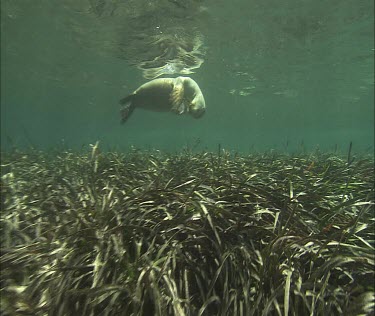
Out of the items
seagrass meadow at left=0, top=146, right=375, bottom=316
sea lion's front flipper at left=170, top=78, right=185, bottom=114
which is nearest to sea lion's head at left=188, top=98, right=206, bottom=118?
sea lion's front flipper at left=170, top=78, right=185, bottom=114

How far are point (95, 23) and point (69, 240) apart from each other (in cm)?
1660

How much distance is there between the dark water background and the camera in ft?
48.4

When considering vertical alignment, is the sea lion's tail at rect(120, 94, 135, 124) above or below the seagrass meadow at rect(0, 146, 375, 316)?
above

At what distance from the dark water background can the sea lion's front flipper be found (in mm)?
1218

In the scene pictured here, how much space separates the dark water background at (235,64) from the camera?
14759 millimetres

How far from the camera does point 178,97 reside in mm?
9273

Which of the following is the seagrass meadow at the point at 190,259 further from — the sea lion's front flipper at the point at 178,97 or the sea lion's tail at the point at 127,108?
the sea lion's tail at the point at 127,108

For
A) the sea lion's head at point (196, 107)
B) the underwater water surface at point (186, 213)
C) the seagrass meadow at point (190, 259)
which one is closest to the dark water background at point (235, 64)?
the underwater water surface at point (186, 213)

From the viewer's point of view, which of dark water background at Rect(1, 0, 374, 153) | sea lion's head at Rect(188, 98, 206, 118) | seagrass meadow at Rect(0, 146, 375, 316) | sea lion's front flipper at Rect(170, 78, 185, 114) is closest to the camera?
seagrass meadow at Rect(0, 146, 375, 316)

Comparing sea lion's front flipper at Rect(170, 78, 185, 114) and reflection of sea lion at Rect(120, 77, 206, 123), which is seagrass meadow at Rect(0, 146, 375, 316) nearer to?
sea lion's front flipper at Rect(170, 78, 185, 114)

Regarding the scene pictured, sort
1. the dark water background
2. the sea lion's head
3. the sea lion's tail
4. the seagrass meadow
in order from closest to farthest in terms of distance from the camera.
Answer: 1. the seagrass meadow
2. the sea lion's head
3. the sea lion's tail
4. the dark water background

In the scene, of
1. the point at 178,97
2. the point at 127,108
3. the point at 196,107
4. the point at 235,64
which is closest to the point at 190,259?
the point at 178,97

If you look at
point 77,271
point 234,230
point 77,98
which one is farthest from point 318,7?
point 77,98

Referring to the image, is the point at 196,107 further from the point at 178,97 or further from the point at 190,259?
the point at 190,259
